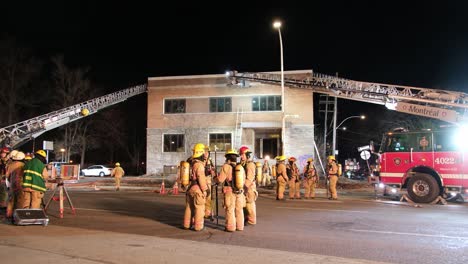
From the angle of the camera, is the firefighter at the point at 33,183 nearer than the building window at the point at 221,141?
Yes

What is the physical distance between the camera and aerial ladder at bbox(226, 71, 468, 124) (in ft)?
57.9

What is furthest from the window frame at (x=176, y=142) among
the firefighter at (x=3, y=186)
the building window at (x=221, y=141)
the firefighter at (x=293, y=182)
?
the firefighter at (x=3, y=186)

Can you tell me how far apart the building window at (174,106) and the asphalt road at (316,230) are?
23911 mm

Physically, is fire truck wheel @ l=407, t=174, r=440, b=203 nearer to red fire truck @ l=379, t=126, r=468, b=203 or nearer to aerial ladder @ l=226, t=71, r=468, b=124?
red fire truck @ l=379, t=126, r=468, b=203

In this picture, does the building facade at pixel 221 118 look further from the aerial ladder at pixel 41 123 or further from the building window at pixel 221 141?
the aerial ladder at pixel 41 123

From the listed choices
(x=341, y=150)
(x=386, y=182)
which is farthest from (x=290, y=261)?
(x=341, y=150)

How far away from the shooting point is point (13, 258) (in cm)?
657

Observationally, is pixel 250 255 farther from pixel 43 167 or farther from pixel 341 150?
pixel 341 150

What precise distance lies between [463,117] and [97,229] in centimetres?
1469

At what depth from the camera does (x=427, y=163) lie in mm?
16562

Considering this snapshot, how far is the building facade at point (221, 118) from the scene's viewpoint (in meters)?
34.7

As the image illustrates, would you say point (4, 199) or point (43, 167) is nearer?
point (43, 167)

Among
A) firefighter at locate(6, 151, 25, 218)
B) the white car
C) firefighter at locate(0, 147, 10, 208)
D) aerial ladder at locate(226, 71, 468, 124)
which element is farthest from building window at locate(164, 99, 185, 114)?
firefighter at locate(6, 151, 25, 218)

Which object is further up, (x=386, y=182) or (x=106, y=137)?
(x=106, y=137)
